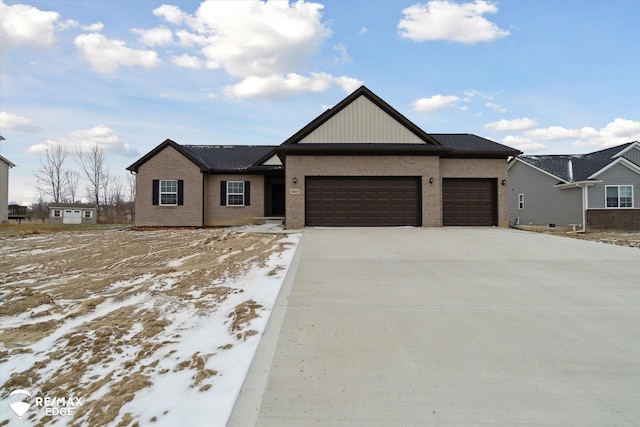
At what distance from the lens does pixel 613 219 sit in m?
20.7

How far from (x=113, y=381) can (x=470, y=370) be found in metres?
3.39

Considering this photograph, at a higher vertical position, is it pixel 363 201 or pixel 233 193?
pixel 233 193

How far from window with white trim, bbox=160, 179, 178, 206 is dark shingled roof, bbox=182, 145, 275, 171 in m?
2.00

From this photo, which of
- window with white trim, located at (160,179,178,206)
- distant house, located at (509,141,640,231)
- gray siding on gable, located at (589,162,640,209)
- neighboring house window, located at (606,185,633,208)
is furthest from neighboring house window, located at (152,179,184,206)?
neighboring house window, located at (606,185,633,208)

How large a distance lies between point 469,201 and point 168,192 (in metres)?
15.0

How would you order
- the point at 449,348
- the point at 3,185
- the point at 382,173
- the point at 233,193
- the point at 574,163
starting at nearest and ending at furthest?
the point at 449,348
the point at 382,173
the point at 233,193
the point at 574,163
the point at 3,185

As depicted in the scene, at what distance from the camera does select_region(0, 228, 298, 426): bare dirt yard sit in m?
3.00

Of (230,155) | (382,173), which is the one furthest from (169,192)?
(382,173)

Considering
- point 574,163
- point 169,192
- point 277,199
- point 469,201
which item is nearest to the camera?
point 469,201

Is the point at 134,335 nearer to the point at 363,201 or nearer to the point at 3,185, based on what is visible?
the point at 363,201

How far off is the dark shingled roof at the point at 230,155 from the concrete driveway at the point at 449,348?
13409mm

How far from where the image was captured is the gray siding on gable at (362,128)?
15.1 metres

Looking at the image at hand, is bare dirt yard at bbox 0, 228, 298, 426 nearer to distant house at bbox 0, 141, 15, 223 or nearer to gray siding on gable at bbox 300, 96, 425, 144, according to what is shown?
gray siding on gable at bbox 300, 96, 425, 144

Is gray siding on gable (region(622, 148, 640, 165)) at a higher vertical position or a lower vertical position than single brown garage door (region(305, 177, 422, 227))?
higher
